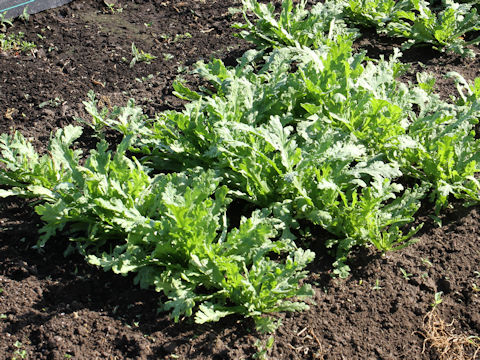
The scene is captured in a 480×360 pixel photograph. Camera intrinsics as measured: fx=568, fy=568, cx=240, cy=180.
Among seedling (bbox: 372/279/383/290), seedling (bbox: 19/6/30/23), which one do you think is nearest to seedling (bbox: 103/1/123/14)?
seedling (bbox: 19/6/30/23)

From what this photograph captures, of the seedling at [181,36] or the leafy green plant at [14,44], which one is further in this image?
the seedling at [181,36]

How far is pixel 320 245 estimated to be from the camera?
3.44 m

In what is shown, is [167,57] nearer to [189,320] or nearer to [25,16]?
[25,16]

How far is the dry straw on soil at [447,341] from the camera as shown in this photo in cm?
295

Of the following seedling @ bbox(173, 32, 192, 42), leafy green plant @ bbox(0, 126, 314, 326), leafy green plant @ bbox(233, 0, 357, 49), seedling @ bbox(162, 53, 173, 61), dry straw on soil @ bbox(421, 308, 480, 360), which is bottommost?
dry straw on soil @ bbox(421, 308, 480, 360)

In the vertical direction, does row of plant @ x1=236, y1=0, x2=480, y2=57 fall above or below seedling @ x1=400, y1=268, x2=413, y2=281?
above

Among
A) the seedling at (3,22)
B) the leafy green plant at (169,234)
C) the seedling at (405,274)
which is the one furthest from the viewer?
the seedling at (3,22)

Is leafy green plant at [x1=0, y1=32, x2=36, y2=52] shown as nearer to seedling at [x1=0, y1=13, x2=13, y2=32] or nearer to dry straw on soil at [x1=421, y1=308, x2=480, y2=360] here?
seedling at [x1=0, y1=13, x2=13, y2=32]

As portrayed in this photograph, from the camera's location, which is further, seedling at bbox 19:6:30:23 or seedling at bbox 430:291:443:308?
seedling at bbox 19:6:30:23

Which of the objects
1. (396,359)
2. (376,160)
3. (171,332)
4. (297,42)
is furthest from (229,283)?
(297,42)

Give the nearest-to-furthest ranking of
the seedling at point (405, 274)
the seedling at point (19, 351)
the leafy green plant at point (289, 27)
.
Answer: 1. the seedling at point (19, 351)
2. the seedling at point (405, 274)
3. the leafy green plant at point (289, 27)

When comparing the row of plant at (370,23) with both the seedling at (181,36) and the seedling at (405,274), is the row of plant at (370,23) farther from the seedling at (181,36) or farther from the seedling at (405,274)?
the seedling at (405,274)

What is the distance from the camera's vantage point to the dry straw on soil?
295 cm

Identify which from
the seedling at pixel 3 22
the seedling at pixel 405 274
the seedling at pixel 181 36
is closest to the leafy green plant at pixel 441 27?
the seedling at pixel 181 36
